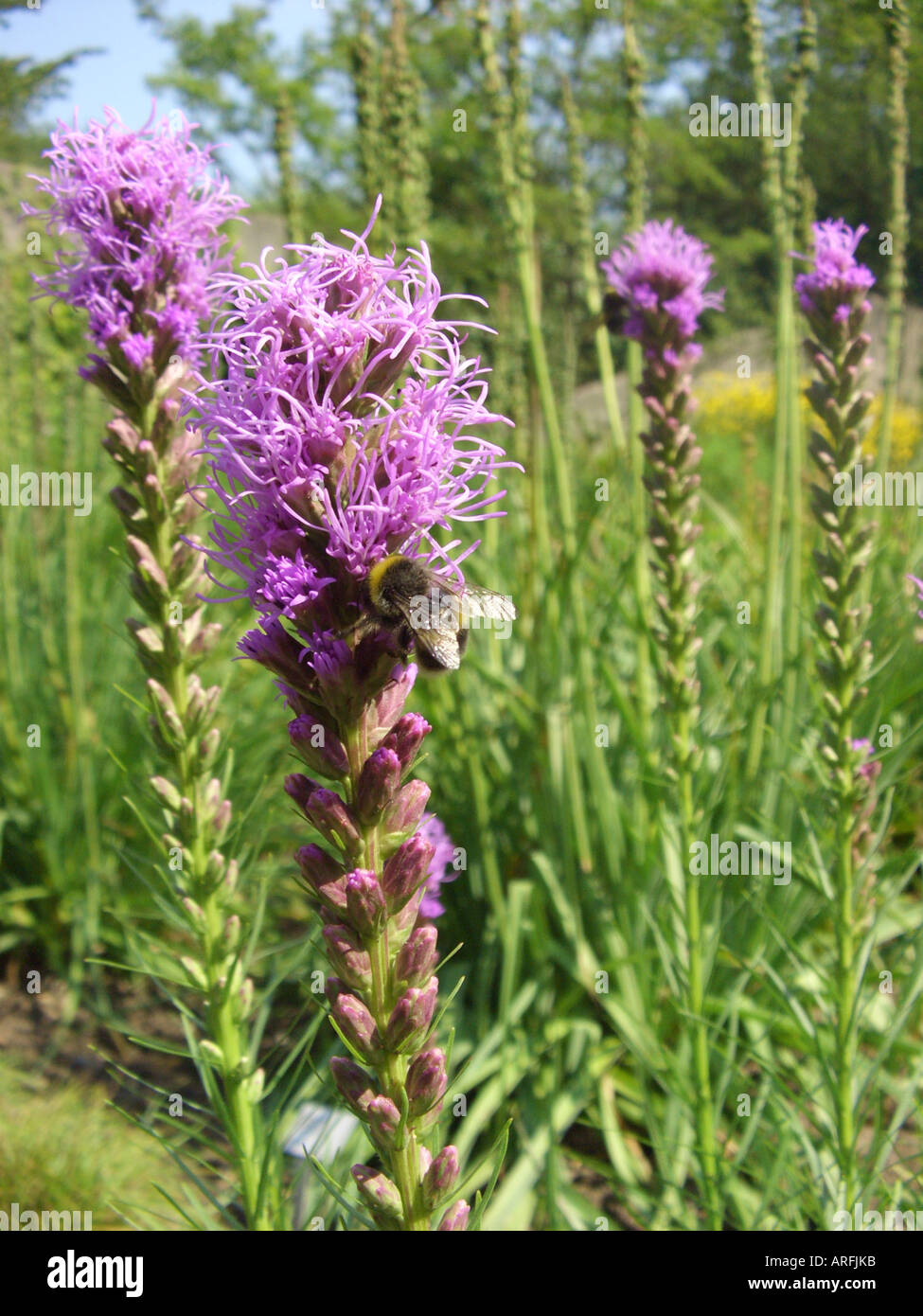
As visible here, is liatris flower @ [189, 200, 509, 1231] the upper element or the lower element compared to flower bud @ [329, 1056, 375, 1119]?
upper

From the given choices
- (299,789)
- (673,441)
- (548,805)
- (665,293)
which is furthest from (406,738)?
(548,805)

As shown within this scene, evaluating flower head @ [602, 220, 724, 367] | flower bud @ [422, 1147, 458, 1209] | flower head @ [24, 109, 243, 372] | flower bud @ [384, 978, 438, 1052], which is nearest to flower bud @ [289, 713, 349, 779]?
flower bud @ [384, 978, 438, 1052]

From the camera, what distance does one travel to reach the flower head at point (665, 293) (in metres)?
2.53

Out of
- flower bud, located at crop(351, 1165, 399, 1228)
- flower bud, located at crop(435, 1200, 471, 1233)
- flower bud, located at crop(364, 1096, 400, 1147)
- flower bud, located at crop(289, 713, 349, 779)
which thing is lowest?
flower bud, located at crop(435, 1200, 471, 1233)

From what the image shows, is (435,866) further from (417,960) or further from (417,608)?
(417,608)

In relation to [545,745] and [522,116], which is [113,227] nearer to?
[522,116]

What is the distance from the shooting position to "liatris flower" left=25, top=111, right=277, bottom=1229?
6.10 ft

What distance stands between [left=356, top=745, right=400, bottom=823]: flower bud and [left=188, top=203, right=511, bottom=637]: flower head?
0.65 ft

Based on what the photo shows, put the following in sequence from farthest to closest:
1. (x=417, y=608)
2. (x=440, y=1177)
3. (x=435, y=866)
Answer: (x=435, y=866)
(x=440, y=1177)
(x=417, y=608)

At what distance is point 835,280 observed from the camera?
7.42 ft

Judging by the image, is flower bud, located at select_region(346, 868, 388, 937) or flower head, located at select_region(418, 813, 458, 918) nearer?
flower bud, located at select_region(346, 868, 388, 937)

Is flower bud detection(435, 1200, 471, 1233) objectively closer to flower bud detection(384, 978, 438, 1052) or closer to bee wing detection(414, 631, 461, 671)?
flower bud detection(384, 978, 438, 1052)

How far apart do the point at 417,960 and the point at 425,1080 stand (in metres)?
0.17

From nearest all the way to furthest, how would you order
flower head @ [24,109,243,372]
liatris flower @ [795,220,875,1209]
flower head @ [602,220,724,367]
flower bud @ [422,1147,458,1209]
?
flower bud @ [422,1147,458,1209] → flower head @ [24,109,243,372] → liatris flower @ [795,220,875,1209] → flower head @ [602,220,724,367]
